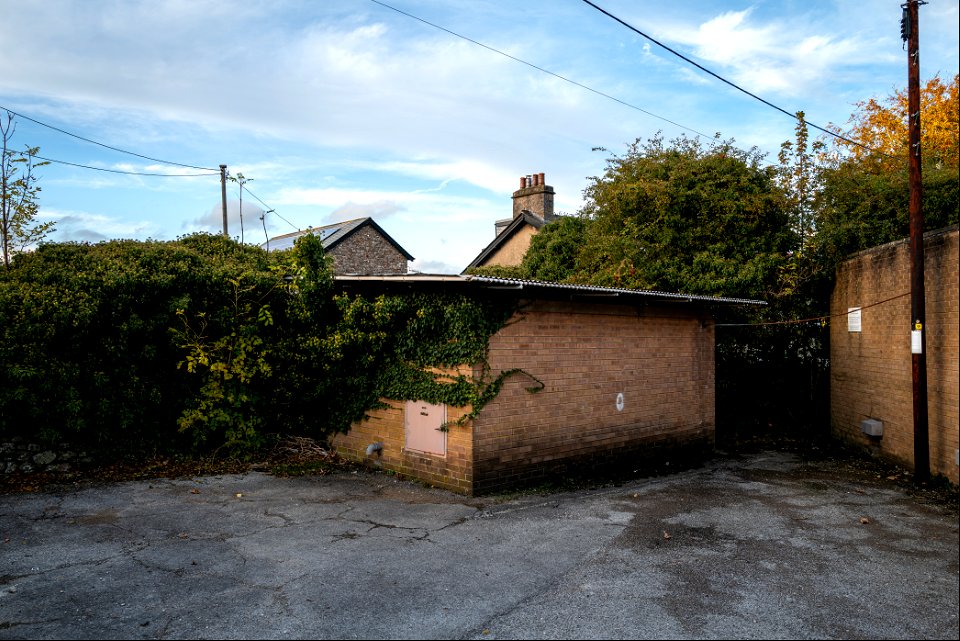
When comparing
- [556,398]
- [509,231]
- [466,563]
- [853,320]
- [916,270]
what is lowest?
[466,563]

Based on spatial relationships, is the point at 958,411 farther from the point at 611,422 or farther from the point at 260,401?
the point at 260,401

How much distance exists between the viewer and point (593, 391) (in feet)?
33.1

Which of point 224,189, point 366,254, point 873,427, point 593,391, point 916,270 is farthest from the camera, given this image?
point 366,254

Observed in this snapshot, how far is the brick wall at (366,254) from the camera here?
29.9m

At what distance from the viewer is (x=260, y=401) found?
10.5 meters

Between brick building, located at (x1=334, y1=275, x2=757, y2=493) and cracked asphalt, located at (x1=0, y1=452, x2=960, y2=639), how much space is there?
63cm

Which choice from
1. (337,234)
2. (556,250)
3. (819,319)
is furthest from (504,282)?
(337,234)

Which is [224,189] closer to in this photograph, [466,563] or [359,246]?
[359,246]

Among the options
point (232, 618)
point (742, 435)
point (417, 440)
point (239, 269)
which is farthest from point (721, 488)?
point (239, 269)

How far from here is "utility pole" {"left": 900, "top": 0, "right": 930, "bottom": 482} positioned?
9.50m

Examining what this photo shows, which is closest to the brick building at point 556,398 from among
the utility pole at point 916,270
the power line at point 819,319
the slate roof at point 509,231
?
the power line at point 819,319

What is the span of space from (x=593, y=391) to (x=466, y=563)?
15.1 feet

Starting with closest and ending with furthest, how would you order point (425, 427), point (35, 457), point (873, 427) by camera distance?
1. point (35, 457)
2. point (425, 427)
3. point (873, 427)

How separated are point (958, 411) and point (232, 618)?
969cm
